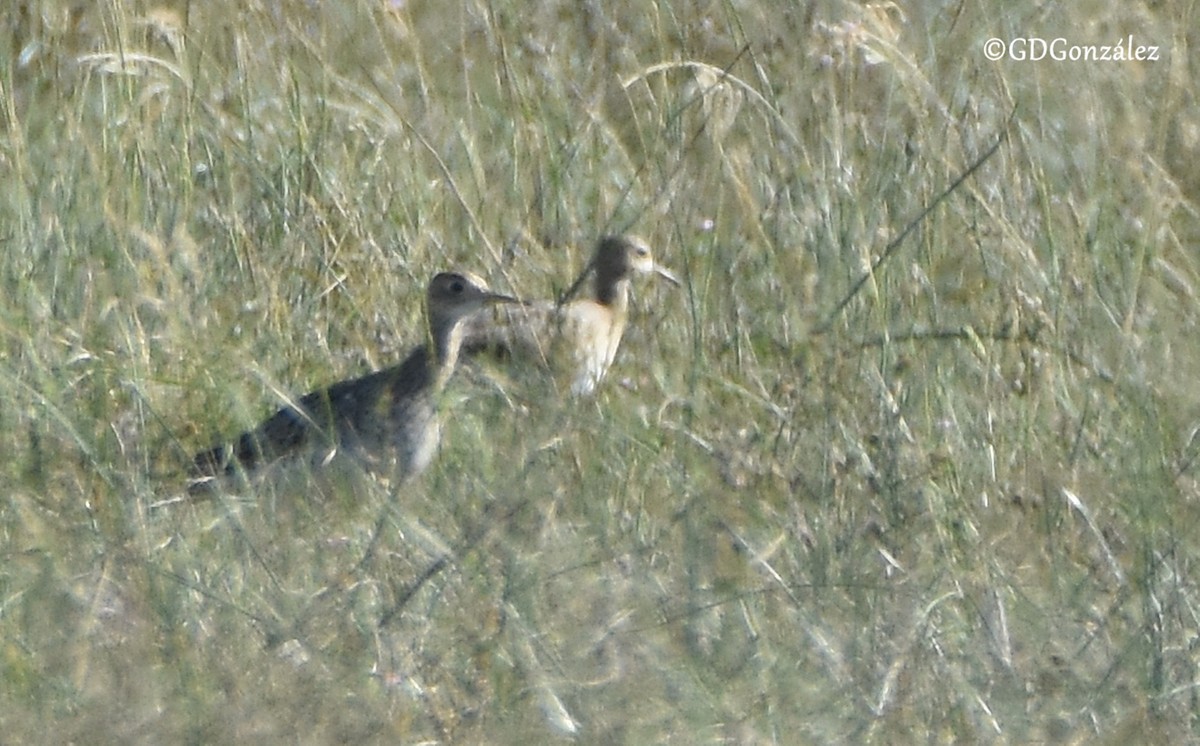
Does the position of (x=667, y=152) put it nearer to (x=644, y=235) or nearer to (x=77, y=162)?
(x=644, y=235)

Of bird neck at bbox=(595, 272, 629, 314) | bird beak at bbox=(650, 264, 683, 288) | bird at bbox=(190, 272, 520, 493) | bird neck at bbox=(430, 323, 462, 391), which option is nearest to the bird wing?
bird at bbox=(190, 272, 520, 493)

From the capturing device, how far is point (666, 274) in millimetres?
6230

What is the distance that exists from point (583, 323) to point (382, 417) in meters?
1.22

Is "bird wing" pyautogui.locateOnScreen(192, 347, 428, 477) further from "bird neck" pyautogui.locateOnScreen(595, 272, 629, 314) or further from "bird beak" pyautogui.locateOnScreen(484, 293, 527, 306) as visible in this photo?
"bird neck" pyautogui.locateOnScreen(595, 272, 629, 314)

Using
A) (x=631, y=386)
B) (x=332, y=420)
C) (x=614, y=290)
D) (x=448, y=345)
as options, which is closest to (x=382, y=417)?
(x=332, y=420)

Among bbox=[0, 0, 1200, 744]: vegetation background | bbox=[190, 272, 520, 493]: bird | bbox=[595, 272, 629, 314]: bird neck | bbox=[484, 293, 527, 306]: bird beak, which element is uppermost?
bbox=[0, 0, 1200, 744]: vegetation background

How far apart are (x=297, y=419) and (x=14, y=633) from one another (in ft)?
4.65

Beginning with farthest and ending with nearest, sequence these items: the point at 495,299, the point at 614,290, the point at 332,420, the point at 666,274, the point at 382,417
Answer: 1. the point at 614,290
2. the point at 666,274
3. the point at 495,299
4. the point at 382,417
5. the point at 332,420

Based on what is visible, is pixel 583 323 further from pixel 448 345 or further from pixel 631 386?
pixel 631 386

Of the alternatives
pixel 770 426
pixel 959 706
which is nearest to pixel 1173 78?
pixel 770 426

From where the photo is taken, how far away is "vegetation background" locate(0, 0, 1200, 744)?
3758 mm

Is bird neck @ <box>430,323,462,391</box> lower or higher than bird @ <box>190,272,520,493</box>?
lower

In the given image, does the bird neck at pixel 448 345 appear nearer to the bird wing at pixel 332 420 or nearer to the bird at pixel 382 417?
the bird at pixel 382 417

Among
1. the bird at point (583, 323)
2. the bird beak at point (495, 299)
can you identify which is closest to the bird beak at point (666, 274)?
the bird at point (583, 323)
